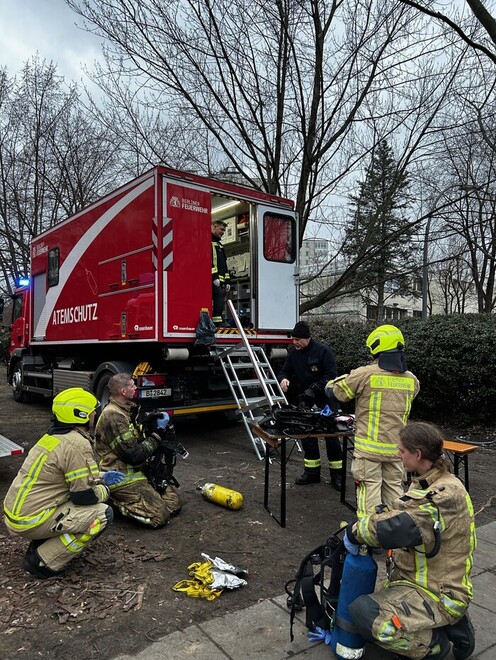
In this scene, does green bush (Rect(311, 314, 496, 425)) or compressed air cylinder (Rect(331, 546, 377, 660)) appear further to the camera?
green bush (Rect(311, 314, 496, 425))

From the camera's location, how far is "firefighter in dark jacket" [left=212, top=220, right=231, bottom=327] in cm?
696

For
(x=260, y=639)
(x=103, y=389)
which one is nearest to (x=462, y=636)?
(x=260, y=639)

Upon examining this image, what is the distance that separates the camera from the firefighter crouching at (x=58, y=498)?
3.03 metres

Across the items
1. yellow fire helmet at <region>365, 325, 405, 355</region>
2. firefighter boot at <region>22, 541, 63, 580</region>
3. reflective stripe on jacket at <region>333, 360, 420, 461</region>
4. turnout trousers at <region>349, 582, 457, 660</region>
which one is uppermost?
yellow fire helmet at <region>365, 325, 405, 355</region>

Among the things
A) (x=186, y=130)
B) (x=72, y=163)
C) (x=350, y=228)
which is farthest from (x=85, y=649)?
(x=72, y=163)

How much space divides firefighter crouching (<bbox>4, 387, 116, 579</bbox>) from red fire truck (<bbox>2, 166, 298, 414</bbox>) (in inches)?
124

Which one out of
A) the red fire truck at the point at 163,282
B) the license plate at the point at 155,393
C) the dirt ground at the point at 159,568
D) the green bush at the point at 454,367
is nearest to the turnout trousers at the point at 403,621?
the dirt ground at the point at 159,568

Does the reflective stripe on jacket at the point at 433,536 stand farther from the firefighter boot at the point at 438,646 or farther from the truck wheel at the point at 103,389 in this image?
the truck wheel at the point at 103,389

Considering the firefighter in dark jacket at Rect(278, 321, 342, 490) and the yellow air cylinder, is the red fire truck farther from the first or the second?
the yellow air cylinder

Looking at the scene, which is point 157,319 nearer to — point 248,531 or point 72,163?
point 248,531

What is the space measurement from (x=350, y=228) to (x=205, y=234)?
3.88 m

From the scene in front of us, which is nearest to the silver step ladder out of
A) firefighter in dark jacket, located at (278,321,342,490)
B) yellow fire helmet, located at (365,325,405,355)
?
firefighter in dark jacket, located at (278,321,342,490)

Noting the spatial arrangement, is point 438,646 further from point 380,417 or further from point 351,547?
point 380,417

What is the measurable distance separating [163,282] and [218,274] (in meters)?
0.97
